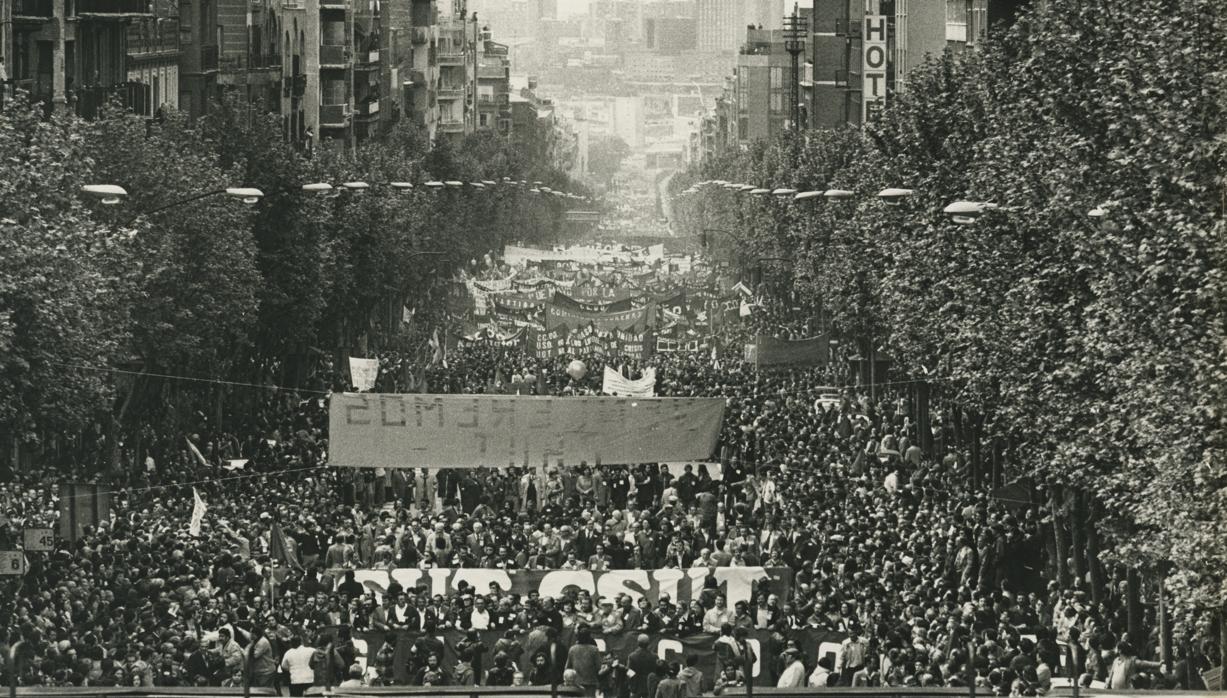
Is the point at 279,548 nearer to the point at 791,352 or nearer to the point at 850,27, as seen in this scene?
the point at 791,352

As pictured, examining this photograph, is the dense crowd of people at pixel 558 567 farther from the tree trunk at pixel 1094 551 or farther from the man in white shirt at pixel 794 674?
the tree trunk at pixel 1094 551

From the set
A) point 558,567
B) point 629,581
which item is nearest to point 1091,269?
point 629,581

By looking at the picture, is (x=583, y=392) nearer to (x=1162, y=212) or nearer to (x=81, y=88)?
(x=81, y=88)

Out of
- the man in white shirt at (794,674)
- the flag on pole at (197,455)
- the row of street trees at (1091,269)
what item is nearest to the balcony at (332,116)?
the row of street trees at (1091,269)

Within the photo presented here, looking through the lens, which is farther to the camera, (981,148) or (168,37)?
(168,37)

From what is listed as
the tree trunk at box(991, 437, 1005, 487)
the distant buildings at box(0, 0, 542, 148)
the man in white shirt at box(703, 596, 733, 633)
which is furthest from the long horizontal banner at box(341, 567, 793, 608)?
the distant buildings at box(0, 0, 542, 148)

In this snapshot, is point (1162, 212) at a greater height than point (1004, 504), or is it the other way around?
point (1162, 212)

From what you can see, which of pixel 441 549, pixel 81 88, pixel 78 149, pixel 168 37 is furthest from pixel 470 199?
pixel 441 549
